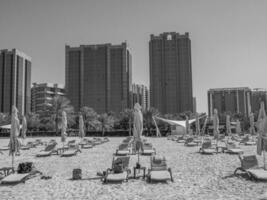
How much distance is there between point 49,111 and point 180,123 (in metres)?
25.8

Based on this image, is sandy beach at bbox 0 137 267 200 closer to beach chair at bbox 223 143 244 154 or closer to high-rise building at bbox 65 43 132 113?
beach chair at bbox 223 143 244 154

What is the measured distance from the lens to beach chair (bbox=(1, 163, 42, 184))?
29.3ft

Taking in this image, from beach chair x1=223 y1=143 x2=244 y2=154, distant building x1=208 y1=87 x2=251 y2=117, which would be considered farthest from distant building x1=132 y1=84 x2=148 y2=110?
beach chair x1=223 y1=143 x2=244 y2=154

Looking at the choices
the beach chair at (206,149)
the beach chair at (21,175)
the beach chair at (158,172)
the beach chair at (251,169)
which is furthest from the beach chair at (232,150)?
the beach chair at (21,175)

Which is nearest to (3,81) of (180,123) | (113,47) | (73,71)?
(73,71)

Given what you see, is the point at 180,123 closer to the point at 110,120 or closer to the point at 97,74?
the point at 110,120

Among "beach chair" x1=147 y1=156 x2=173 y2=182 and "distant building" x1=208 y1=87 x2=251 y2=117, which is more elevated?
"distant building" x1=208 y1=87 x2=251 y2=117

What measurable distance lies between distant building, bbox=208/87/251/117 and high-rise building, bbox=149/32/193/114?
19001 mm

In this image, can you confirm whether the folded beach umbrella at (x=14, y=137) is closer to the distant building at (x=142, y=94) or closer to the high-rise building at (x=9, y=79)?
the high-rise building at (x=9, y=79)

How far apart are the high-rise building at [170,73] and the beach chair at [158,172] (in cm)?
11171

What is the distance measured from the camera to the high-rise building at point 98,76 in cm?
12281

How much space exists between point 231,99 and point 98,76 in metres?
64.9

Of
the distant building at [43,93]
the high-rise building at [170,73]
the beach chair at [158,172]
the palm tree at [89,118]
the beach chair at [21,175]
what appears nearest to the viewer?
the beach chair at [158,172]

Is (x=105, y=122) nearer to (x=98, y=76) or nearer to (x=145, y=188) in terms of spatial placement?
(x=98, y=76)
